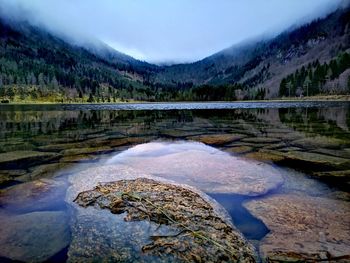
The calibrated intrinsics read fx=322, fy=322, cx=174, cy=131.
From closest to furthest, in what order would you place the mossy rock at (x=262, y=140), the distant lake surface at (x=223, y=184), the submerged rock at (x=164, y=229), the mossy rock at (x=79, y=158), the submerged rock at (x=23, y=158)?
the submerged rock at (x=164, y=229)
the distant lake surface at (x=223, y=184)
the submerged rock at (x=23, y=158)
the mossy rock at (x=79, y=158)
the mossy rock at (x=262, y=140)

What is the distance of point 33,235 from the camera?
7.73 m

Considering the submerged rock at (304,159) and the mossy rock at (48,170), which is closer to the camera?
the mossy rock at (48,170)

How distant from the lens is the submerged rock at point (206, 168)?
1175 cm

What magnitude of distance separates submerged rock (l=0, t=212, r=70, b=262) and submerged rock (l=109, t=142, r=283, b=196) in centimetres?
510

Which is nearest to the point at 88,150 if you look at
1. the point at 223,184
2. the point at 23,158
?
the point at 23,158

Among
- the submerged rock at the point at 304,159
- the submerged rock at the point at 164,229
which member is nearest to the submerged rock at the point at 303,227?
the submerged rock at the point at 164,229

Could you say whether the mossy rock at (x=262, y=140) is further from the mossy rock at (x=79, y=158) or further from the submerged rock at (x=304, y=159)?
the mossy rock at (x=79, y=158)

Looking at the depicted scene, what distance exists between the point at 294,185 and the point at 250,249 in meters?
5.76

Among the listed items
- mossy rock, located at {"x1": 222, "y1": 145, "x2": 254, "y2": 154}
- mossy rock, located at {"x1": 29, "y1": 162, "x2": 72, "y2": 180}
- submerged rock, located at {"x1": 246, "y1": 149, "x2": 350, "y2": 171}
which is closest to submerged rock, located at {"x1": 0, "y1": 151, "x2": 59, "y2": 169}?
mossy rock, located at {"x1": 29, "y1": 162, "x2": 72, "y2": 180}

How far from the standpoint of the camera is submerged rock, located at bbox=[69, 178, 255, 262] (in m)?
6.47

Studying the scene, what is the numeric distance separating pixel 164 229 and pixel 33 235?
124 inches

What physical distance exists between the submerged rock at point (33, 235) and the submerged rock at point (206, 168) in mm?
5098

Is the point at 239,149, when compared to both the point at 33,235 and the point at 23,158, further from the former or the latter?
the point at 33,235

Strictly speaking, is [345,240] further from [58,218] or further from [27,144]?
[27,144]
